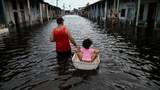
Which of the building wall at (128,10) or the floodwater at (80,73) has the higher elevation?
the building wall at (128,10)

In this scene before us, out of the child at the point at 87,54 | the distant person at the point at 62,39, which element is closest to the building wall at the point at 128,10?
the distant person at the point at 62,39

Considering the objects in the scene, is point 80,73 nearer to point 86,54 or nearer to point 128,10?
point 86,54

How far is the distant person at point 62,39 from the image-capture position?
20.5ft

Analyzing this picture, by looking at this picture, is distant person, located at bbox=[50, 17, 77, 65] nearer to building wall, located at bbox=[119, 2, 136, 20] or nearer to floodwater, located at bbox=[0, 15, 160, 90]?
floodwater, located at bbox=[0, 15, 160, 90]

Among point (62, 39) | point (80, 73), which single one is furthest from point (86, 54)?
point (62, 39)

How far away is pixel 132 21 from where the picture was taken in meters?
23.2

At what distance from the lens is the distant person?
6.24m

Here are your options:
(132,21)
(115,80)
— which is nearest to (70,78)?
(115,80)

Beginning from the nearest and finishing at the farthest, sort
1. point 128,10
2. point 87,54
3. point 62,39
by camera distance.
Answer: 1. point 87,54
2. point 62,39
3. point 128,10

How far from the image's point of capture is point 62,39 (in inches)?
255

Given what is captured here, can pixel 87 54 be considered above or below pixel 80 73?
above

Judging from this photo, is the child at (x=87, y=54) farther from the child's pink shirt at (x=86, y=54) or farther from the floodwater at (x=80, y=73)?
the floodwater at (x=80, y=73)

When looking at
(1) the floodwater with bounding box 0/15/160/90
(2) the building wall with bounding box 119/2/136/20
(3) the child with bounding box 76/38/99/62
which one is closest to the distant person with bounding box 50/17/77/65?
(1) the floodwater with bounding box 0/15/160/90

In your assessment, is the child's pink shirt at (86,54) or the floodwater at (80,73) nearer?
the floodwater at (80,73)
